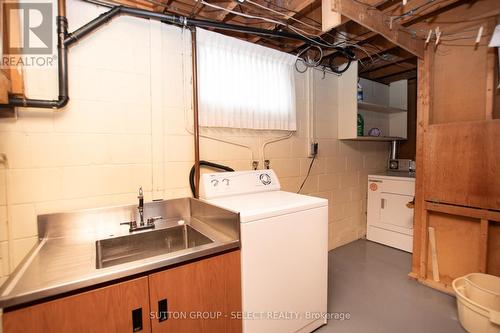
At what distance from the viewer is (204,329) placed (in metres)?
1.23

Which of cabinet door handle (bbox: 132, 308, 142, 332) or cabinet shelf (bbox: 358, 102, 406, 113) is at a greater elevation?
cabinet shelf (bbox: 358, 102, 406, 113)

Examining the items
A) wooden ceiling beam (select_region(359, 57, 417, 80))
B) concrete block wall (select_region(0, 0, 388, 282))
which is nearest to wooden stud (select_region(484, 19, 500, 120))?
wooden ceiling beam (select_region(359, 57, 417, 80))

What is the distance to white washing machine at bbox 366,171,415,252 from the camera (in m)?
2.85

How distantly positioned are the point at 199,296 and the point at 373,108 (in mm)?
3116

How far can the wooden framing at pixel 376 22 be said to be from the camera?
60.8 inches

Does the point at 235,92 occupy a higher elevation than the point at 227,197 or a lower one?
higher

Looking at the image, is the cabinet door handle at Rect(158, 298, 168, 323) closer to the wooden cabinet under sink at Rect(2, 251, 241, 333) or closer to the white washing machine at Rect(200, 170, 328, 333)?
the wooden cabinet under sink at Rect(2, 251, 241, 333)

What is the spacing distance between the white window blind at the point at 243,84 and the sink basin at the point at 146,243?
0.83 m

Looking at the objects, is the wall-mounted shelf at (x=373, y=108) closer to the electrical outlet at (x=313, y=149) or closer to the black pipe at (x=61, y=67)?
the electrical outlet at (x=313, y=149)

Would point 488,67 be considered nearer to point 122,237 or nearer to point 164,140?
point 164,140

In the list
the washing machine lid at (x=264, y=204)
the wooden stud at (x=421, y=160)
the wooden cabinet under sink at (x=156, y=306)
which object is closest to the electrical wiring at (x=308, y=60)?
the wooden stud at (x=421, y=160)

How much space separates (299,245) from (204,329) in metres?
0.71

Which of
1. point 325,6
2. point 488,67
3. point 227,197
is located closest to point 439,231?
point 488,67

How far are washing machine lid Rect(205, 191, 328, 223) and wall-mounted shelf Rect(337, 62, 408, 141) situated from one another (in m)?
1.49
